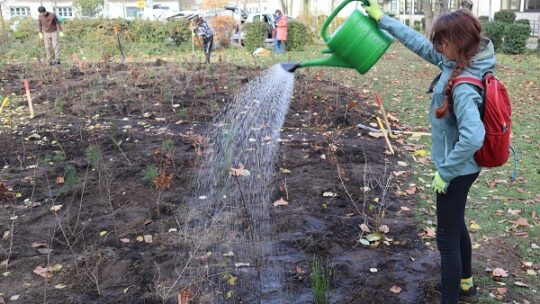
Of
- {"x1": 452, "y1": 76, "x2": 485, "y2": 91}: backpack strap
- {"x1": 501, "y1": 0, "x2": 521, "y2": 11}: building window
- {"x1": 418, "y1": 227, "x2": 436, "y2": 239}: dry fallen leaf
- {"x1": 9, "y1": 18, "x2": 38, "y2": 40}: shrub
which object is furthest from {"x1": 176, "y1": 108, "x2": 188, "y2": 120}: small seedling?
{"x1": 501, "y1": 0, "x2": 521, "y2": 11}: building window

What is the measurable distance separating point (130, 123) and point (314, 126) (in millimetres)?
2268

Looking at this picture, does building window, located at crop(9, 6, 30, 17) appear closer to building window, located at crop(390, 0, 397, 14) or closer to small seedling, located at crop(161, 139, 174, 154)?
building window, located at crop(390, 0, 397, 14)

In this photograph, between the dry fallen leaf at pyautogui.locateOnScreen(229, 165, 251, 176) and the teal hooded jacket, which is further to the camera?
the dry fallen leaf at pyautogui.locateOnScreen(229, 165, 251, 176)

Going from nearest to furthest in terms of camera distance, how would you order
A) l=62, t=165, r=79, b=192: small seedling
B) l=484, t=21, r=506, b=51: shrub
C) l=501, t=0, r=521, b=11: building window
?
l=62, t=165, r=79, b=192: small seedling → l=484, t=21, r=506, b=51: shrub → l=501, t=0, r=521, b=11: building window

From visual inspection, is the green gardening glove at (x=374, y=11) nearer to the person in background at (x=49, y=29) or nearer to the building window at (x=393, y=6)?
the person in background at (x=49, y=29)

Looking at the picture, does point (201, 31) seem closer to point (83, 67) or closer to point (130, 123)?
point (83, 67)

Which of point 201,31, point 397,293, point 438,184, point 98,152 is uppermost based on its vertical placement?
point 201,31

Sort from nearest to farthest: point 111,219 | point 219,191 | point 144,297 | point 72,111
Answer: point 144,297, point 111,219, point 219,191, point 72,111

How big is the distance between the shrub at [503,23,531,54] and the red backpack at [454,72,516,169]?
47.2 ft

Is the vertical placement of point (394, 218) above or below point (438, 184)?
below

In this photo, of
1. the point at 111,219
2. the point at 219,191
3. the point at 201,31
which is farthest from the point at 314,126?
the point at 201,31

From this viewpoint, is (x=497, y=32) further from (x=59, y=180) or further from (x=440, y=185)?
(x=440, y=185)

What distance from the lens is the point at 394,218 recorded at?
372 centimetres

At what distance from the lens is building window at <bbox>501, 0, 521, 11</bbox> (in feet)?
72.8
